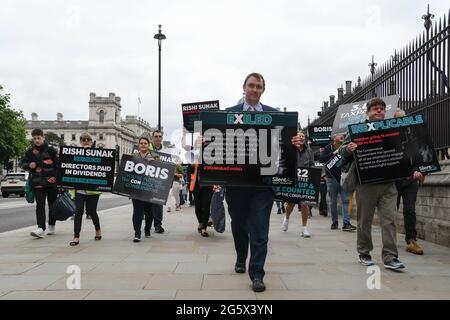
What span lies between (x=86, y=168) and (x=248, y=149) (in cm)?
415

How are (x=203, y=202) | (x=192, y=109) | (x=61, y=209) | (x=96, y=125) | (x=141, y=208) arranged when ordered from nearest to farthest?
(x=141, y=208) < (x=61, y=209) < (x=203, y=202) < (x=192, y=109) < (x=96, y=125)

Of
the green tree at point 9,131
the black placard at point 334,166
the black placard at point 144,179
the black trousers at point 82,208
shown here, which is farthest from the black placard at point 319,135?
the green tree at point 9,131

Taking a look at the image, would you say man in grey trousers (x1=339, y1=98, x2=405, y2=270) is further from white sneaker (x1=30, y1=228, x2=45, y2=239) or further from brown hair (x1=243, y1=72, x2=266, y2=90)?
white sneaker (x1=30, y1=228, x2=45, y2=239)

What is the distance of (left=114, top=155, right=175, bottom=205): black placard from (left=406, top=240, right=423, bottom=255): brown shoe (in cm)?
394

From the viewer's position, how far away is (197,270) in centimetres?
512

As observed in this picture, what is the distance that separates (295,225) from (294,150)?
619 cm

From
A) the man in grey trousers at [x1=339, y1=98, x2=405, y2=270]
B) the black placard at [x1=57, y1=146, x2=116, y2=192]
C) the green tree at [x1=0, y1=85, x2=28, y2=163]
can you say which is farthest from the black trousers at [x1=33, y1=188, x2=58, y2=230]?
the green tree at [x1=0, y1=85, x2=28, y2=163]

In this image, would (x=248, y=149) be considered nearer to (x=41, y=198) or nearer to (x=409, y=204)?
(x=409, y=204)

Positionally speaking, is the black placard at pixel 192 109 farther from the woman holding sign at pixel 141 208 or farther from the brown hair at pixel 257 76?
the brown hair at pixel 257 76

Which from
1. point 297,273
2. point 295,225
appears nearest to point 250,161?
point 297,273

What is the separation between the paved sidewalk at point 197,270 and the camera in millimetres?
4102

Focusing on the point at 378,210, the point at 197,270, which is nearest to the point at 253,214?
the point at 197,270

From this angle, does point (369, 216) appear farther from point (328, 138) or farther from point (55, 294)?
point (328, 138)

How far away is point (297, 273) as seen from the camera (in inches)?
197
